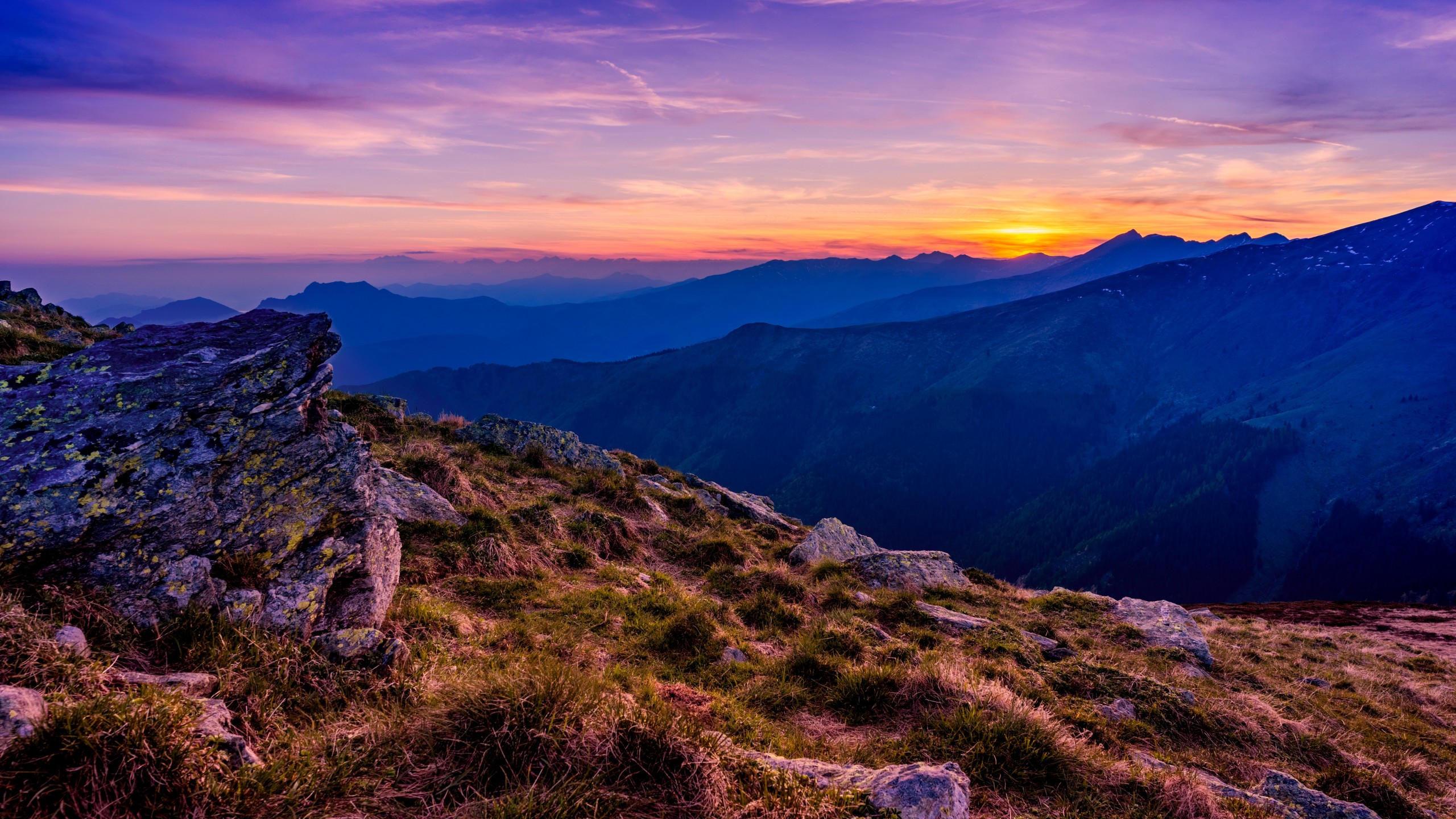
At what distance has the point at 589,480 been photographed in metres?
19.5

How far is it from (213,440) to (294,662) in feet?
10.6

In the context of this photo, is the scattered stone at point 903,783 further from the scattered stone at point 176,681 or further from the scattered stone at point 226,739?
the scattered stone at point 176,681

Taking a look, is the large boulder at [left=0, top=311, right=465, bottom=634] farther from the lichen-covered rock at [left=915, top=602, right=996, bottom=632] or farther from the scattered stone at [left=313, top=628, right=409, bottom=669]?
the lichen-covered rock at [left=915, top=602, right=996, bottom=632]

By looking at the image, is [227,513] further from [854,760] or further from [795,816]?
[854,760]

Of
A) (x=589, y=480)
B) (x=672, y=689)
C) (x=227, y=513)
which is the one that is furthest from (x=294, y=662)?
(x=589, y=480)

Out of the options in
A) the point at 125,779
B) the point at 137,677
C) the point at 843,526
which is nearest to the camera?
the point at 125,779

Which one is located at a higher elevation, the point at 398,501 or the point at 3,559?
the point at 3,559

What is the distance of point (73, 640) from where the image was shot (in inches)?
205

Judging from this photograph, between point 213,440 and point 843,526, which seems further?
point 843,526

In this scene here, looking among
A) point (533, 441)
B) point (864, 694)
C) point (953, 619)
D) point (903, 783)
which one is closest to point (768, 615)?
point (864, 694)

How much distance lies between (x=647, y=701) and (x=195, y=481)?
5.81 meters

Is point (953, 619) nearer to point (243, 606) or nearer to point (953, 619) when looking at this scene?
point (953, 619)

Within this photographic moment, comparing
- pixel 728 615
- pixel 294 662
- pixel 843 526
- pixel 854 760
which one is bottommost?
pixel 843 526

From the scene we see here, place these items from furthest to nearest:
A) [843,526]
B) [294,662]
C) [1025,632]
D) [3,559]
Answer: [843,526]
[1025,632]
[294,662]
[3,559]
